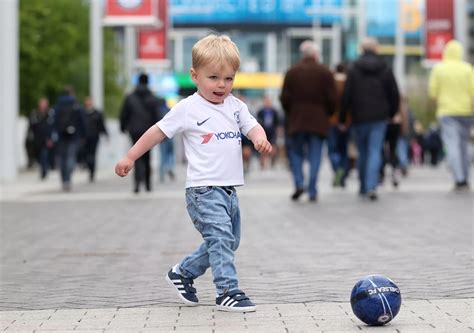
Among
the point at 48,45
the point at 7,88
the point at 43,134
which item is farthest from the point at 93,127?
the point at 48,45

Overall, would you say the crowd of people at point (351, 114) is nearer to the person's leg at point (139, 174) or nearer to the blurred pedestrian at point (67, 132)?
the person's leg at point (139, 174)

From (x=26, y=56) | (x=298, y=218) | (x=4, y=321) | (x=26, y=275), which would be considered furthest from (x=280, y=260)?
(x=26, y=56)

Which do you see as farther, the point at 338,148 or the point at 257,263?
the point at 338,148

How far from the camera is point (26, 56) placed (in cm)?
4375

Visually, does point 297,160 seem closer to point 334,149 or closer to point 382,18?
point 334,149

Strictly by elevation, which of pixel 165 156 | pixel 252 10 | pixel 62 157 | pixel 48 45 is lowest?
pixel 165 156

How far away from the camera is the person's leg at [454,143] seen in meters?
17.1

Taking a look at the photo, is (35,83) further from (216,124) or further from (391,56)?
(391,56)

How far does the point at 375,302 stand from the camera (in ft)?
18.6

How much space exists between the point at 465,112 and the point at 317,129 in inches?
103

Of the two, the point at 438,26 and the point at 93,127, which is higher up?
the point at 438,26

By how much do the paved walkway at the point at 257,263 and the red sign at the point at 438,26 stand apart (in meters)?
17.0

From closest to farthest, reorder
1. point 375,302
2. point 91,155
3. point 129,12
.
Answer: point 375,302 < point 91,155 < point 129,12

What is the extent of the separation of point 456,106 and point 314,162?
257 cm
